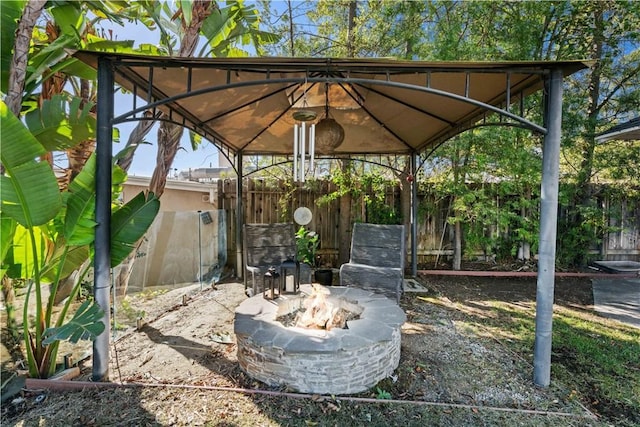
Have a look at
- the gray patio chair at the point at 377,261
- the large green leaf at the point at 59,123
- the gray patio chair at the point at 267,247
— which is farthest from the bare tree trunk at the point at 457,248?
the large green leaf at the point at 59,123

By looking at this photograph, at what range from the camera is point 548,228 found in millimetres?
2992

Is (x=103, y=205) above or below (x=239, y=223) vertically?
above

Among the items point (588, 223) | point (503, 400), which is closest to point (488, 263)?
point (588, 223)

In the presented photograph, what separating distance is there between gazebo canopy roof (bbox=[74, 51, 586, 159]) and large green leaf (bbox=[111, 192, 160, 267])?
86 centimetres

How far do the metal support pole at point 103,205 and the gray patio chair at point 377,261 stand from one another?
3378mm

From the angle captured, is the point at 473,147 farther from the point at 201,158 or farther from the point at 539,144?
the point at 201,158

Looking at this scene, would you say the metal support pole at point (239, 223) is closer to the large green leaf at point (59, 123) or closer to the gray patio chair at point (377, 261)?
the gray patio chair at point (377, 261)

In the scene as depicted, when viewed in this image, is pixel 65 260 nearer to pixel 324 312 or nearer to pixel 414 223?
pixel 324 312

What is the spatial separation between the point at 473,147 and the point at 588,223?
3.36m

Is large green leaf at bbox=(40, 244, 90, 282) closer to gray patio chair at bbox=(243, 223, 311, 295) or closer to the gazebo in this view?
the gazebo

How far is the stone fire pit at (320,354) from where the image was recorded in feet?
9.15

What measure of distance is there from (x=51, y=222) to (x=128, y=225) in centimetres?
63

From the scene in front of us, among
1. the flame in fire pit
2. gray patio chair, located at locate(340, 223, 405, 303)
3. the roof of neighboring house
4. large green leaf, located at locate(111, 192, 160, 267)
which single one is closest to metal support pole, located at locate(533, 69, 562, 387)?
the flame in fire pit

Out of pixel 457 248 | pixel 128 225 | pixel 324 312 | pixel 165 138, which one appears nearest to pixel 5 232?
pixel 128 225
